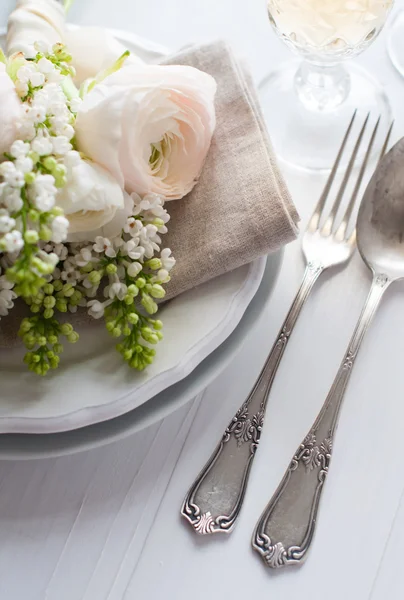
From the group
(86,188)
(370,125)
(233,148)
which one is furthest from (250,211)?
(370,125)

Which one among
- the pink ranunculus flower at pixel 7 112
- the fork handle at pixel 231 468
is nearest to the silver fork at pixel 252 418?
the fork handle at pixel 231 468

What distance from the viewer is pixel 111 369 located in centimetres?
61

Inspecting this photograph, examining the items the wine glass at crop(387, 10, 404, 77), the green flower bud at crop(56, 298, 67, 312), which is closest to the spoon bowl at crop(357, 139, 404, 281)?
the wine glass at crop(387, 10, 404, 77)

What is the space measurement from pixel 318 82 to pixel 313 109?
3 cm

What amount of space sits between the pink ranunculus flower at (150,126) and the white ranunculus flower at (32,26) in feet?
0.41

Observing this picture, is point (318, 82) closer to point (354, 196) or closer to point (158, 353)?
point (354, 196)

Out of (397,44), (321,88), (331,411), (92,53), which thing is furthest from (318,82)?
(331,411)

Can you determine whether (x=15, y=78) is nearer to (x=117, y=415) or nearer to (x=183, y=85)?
(x=183, y=85)

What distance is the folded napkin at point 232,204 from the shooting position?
2.08 ft

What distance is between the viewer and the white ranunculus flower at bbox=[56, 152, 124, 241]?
521mm

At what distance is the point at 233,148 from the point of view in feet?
2.24

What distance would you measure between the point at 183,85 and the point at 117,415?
0.95ft

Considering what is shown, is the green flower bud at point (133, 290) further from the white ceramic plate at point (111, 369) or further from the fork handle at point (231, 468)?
the fork handle at point (231, 468)

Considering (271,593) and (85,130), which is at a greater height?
(85,130)
